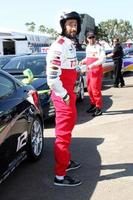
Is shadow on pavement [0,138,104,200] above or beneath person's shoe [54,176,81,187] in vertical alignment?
beneath

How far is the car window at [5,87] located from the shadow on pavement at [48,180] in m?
1.04

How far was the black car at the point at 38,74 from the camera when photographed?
8716mm

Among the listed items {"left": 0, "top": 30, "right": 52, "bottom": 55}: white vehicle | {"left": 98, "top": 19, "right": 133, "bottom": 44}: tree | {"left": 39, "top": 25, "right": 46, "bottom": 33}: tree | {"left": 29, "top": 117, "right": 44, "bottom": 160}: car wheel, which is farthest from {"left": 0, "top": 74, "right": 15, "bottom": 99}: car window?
{"left": 39, "top": 25, "right": 46, "bottom": 33}: tree

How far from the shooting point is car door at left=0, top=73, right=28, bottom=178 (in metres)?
4.92

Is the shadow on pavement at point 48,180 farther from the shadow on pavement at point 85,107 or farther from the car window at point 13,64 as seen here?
the car window at point 13,64

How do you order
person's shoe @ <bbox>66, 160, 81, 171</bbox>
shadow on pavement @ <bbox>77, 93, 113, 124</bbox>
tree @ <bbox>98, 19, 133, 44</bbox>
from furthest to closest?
tree @ <bbox>98, 19, 133, 44</bbox> < shadow on pavement @ <bbox>77, 93, 113, 124</bbox> < person's shoe @ <bbox>66, 160, 81, 171</bbox>

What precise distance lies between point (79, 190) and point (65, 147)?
0.51m

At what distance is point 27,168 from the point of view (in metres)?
6.05

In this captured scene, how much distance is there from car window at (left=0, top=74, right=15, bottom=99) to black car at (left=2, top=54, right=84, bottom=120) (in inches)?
103

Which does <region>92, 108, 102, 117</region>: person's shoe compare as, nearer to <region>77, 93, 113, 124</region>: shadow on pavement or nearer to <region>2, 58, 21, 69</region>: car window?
<region>77, 93, 113, 124</region>: shadow on pavement

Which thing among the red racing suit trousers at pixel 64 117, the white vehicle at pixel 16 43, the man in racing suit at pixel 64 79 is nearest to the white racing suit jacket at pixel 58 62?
the man in racing suit at pixel 64 79

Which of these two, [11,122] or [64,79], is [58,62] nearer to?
[64,79]

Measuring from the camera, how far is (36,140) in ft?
20.7

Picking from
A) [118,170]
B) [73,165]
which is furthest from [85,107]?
[118,170]
